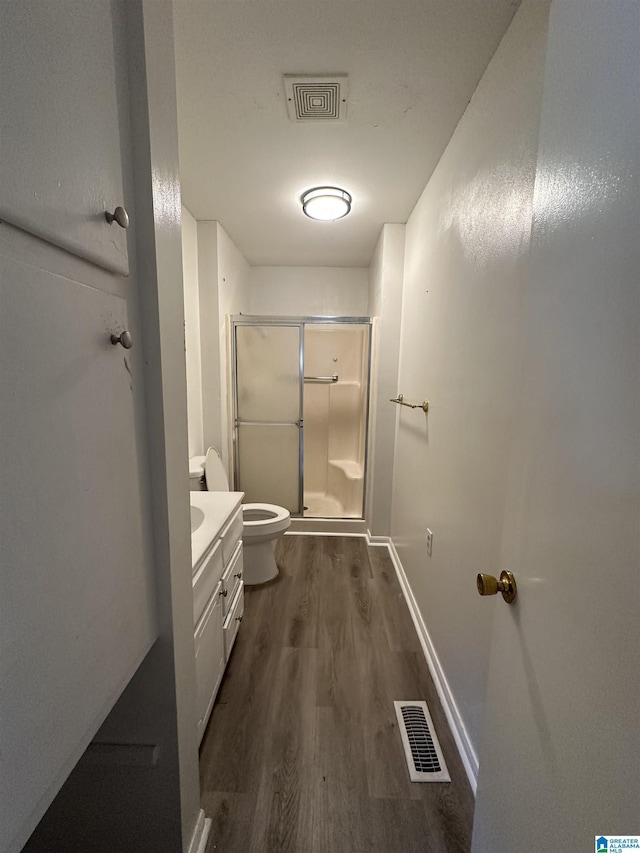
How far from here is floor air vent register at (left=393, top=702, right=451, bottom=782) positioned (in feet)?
3.82

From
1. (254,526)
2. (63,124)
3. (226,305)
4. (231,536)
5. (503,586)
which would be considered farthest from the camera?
(226,305)

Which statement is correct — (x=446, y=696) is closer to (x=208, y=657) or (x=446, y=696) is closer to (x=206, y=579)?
(x=208, y=657)

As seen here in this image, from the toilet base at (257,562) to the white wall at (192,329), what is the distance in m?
0.80

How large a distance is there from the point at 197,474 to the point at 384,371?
151 centimetres

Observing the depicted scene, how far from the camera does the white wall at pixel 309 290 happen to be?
11.2 ft

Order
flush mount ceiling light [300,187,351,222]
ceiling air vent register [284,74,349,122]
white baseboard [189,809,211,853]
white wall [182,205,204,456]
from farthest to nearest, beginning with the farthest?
white wall [182,205,204,456]
flush mount ceiling light [300,187,351,222]
ceiling air vent register [284,74,349,122]
white baseboard [189,809,211,853]

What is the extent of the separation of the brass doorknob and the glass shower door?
2.42 m

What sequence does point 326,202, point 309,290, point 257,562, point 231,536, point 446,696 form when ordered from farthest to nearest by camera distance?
point 309,290, point 257,562, point 326,202, point 231,536, point 446,696

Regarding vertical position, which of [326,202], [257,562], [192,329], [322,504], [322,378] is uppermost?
[326,202]

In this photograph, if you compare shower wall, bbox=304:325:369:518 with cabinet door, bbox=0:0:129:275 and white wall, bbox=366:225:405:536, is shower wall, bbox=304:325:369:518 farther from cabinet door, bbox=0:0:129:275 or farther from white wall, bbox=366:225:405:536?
Answer: cabinet door, bbox=0:0:129:275

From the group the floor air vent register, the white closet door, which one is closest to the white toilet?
the floor air vent register

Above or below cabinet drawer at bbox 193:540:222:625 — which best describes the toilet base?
below

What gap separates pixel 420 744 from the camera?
1.25 meters

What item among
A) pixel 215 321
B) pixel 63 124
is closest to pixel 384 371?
pixel 215 321
